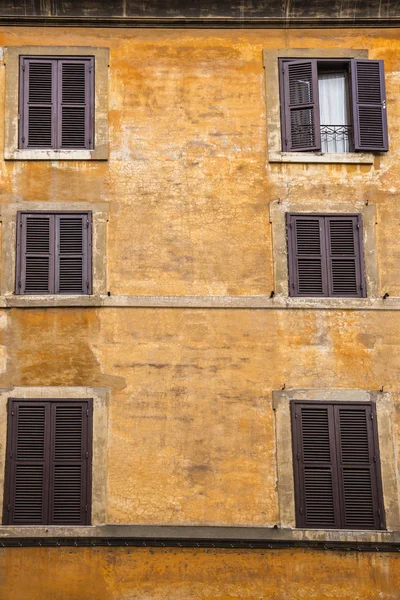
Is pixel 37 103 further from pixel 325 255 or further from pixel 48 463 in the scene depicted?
pixel 48 463

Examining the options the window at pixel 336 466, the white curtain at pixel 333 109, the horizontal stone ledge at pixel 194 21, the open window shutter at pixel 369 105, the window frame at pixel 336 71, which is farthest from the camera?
the horizontal stone ledge at pixel 194 21

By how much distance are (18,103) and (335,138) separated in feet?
17.4

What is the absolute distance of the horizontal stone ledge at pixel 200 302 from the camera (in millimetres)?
18172

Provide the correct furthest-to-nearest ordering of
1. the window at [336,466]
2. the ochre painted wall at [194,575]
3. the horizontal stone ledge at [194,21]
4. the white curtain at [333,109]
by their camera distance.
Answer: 1. the horizontal stone ledge at [194,21]
2. the white curtain at [333,109]
3. the window at [336,466]
4. the ochre painted wall at [194,575]

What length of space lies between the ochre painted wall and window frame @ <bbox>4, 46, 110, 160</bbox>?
20.6 ft

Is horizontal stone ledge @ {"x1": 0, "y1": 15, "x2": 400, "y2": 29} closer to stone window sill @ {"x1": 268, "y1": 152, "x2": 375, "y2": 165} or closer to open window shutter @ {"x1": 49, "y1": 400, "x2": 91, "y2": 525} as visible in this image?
stone window sill @ {"x1": 268, "y1": 152, "x2": 375, "y2": 165}

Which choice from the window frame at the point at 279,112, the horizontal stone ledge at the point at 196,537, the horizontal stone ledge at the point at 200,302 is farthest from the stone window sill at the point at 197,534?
the window frame at the point at 279,112

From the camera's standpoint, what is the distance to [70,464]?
17.5 m

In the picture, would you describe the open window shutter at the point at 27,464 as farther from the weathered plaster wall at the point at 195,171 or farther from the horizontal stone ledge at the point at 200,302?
the weathered plaster wall at the point at 195,171

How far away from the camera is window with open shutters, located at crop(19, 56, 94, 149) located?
19156 millimetres

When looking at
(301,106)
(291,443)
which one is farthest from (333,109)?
(291,443)

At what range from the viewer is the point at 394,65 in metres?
19.9

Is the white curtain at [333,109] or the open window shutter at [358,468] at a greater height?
the white curtain at [333,109]

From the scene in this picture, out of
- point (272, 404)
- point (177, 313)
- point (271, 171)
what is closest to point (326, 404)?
point (272, 404)
